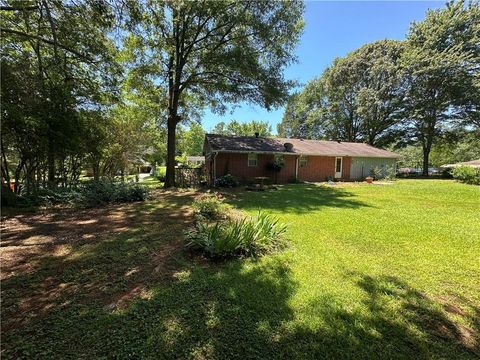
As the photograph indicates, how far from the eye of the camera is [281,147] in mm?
19094

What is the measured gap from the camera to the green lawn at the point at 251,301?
2395mm

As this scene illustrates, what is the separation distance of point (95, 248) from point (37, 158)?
768 centimetres

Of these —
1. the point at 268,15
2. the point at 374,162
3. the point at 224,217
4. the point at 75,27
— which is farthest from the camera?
the point at 374,162

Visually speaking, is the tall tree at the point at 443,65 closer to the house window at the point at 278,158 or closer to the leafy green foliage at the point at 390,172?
the leafy green foliage at the point at 390,172

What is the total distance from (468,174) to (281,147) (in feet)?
43.4

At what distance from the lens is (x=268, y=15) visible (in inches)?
494

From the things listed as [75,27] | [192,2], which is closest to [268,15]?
[192,2]

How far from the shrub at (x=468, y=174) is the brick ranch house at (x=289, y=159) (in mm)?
5269

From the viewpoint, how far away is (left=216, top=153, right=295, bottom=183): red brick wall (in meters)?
16.7

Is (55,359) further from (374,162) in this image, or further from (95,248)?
(374,162)

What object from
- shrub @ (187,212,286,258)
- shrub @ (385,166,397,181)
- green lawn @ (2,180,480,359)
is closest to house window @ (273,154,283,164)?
shrub @ (385,166,397,181)

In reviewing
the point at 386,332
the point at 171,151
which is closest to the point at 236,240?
the point at 386,332

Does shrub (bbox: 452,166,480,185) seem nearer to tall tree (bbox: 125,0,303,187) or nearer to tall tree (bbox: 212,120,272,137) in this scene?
tall tree (bbox: 125,0,303,187)

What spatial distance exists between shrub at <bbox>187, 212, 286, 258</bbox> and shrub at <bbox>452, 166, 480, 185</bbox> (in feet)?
62.6
